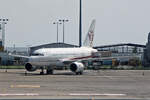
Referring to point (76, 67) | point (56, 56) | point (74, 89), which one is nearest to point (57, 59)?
point (56, 56)

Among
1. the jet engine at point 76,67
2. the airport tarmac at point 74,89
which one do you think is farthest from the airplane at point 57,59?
the airport tarmac at point 74,89

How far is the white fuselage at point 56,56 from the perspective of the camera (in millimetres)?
46031

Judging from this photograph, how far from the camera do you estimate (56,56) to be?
47.8m

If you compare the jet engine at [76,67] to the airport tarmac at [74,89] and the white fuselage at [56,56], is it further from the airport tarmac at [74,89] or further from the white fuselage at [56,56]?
the airport tarmac at [74,89]

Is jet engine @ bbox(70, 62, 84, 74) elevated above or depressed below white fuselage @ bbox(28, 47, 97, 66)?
below

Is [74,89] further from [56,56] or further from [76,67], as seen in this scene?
[56,56]

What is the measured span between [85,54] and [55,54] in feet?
17.7

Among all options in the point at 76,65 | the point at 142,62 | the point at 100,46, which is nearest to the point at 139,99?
the point at 76,65

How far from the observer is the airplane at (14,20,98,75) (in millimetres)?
46250

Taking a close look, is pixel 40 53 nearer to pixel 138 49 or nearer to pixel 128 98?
pixel 128 98

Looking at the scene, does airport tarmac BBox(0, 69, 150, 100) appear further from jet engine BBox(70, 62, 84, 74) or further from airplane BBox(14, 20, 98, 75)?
jet engine BBox(70, 62, 84, 74)

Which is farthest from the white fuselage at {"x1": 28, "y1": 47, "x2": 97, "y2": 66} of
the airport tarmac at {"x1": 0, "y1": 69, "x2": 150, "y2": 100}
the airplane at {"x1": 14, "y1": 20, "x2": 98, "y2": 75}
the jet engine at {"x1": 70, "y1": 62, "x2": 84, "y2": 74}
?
the airport tarmac at {"x1": 0, "y1": 69, "x2": 150, "y2": 100}

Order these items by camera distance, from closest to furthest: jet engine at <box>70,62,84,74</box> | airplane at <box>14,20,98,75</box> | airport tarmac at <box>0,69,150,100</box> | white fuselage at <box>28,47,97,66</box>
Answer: airport tarmac at <box>0,69,150,100</box>, white fuselage at <box>28,47,97,66</box>, airplane at <box>14,20,98,75</box>, jet engine at <box>70,62,84,74</box>

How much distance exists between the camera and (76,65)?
4697 centimetres
